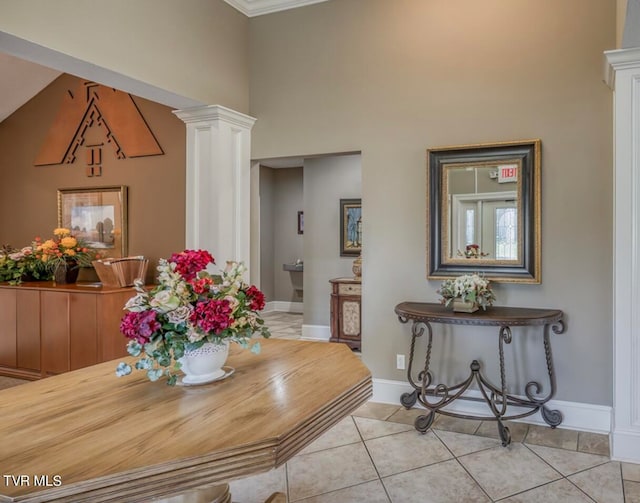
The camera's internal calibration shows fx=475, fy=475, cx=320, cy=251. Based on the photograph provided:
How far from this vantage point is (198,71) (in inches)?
138

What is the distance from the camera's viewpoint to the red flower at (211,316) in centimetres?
152

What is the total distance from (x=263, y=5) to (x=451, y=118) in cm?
190

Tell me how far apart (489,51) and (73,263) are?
417 cm

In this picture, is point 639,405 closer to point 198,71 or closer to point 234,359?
point 234,359

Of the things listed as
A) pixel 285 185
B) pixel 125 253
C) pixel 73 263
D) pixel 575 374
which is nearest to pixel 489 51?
pixel 575 374

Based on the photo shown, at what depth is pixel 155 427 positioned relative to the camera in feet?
4.10

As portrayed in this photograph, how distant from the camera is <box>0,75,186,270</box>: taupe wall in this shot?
4574mm

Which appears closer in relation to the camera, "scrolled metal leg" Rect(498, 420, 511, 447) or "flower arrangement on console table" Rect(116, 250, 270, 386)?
"flower arrangement on console table" Rect(116, 250, 270, 386)

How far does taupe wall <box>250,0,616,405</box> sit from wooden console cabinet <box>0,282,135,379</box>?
1.92 meters

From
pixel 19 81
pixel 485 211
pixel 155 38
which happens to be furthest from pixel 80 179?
pixel 485 211

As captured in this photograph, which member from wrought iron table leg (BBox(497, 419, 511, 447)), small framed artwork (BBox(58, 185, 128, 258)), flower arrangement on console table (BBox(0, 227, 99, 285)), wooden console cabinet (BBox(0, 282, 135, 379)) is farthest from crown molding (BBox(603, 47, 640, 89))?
flower arrangement on console table (BBox(0, 227, 99, 285))

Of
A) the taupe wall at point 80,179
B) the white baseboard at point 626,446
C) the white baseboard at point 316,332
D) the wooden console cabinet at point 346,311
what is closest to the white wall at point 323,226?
the white baseboard at point 316,332

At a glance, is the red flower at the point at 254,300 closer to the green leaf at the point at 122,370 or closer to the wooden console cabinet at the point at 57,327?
the green leaf at the point at 122,370

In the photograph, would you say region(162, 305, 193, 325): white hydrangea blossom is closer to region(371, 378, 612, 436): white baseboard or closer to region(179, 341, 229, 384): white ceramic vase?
region(179, 341, 229, 384): white ceramic vase
